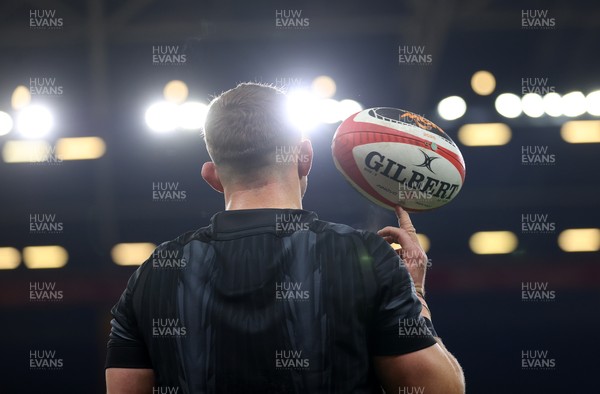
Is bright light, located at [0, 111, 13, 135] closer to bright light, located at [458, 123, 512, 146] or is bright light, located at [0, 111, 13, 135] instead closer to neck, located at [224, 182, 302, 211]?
bright light, located at [458, 123, 512, 146]

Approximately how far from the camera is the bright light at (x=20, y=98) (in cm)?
988

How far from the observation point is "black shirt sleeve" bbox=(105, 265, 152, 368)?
1.59 meters

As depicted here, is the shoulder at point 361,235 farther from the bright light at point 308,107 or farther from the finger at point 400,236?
the bright light at point 308,107

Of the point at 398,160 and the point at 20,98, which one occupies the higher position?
the point at 20,98

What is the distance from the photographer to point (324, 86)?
10031 mm

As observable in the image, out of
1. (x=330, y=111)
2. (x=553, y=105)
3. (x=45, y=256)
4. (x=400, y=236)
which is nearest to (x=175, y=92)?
(x=330, y=111)

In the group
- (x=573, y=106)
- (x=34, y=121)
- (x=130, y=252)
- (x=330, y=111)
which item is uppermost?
(x=34, y=121)

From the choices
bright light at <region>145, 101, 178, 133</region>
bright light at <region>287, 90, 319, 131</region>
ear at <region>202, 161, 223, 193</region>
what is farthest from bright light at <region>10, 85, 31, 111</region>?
ear at <region>202, 161, 223, 193</region>

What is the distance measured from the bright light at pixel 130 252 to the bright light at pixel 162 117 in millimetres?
1958

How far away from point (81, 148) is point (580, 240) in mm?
8367

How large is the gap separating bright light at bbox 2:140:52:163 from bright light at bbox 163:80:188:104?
2.23 metres

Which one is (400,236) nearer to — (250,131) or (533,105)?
(250,131)

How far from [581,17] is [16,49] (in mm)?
8728

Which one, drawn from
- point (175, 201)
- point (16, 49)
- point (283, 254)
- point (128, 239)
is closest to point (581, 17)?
point (175, 201)
